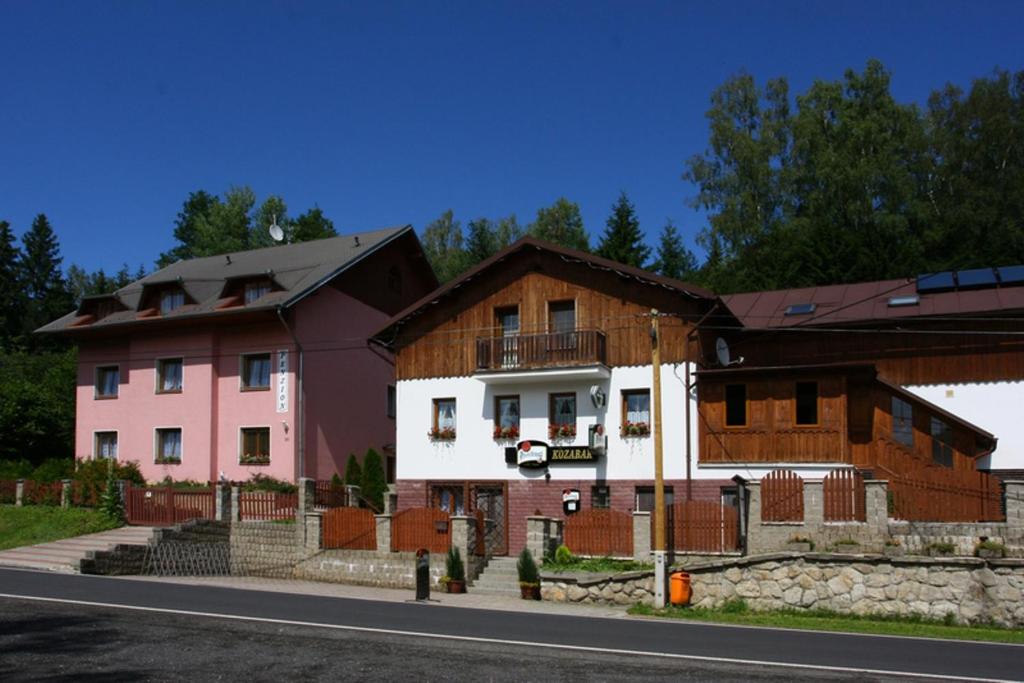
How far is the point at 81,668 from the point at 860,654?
11.1 metres

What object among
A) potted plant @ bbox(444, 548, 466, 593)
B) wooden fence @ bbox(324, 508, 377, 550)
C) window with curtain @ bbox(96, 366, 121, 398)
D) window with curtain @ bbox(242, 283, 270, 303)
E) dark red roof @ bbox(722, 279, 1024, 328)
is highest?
window with curtain @ bbox(242, 283, 270, 303)

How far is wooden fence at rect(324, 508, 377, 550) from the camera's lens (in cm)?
3014

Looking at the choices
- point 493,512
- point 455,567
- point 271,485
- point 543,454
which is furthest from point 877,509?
point 271,485

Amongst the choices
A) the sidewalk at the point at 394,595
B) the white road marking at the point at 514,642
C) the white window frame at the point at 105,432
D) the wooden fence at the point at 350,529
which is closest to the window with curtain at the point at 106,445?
the white window frame at the point at 105,432

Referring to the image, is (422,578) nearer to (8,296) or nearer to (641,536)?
(641,536)

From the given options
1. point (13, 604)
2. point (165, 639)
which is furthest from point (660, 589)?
point (13, 604)

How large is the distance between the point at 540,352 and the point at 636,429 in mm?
3751

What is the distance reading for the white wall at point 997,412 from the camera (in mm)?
33281

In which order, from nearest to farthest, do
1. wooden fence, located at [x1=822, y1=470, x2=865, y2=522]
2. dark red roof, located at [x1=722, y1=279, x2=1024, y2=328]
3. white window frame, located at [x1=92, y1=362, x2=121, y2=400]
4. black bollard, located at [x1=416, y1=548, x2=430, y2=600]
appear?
black bollard, located at [x1=416, y1=548, x2=430, y2=600] → wooden fence, located at [x1=822, y1=470, x2=865, y2=522] → dark red roof, located at [x1=722, y1=279, x2=1024, y2=328] → white window frame, located at [x1=92, y1=362, x2=121, y2=400]

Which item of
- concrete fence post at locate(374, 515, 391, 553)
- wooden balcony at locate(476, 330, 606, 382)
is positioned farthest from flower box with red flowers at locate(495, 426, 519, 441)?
concrete fence post at locate(374, 515, 391, 553)

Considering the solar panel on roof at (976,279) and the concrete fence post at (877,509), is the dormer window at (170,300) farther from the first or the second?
the solar panel on roof at (976,279)

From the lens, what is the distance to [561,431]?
3228cm

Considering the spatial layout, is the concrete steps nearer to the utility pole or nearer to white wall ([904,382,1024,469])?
the utility pole

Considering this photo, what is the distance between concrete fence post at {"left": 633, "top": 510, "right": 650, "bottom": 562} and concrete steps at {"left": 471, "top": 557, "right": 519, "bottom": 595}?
10.4 feet
